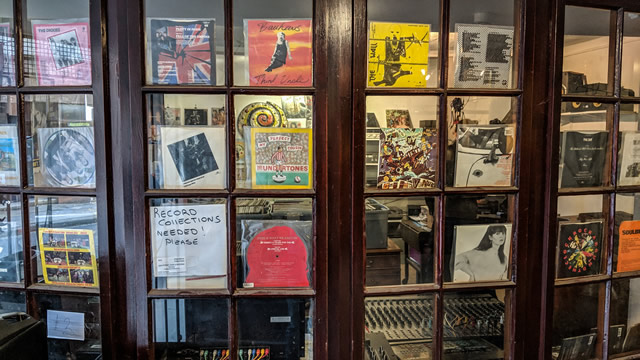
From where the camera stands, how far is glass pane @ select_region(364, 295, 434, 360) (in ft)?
4.94

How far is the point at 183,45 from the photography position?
1395 mm

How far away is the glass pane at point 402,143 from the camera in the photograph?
1419mm

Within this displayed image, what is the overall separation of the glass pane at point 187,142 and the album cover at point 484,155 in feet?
3.03

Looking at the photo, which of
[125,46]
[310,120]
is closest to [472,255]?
[310,120]

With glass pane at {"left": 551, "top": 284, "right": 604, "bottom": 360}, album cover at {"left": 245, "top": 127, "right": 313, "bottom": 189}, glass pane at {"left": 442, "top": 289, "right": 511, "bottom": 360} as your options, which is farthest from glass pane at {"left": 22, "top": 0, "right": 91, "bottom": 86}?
glass pane at {"left": 551, "top": 284, "right": 604, "bottom": 360}

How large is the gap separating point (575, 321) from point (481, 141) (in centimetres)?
92

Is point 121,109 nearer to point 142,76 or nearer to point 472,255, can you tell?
point 142,76

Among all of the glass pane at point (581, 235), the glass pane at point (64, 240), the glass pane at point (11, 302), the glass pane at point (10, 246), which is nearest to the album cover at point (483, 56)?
the glass pane at point (581, 235)

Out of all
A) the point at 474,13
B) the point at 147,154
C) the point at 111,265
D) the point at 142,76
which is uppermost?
the point at 474,13

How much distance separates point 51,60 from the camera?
1.43m

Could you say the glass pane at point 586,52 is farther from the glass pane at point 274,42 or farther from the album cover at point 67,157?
the album cover at point 67,157

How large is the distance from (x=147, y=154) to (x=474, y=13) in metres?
1.38

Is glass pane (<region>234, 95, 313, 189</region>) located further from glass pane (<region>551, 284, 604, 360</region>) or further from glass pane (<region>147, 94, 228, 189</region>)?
glass pane (<region>551, 284, 604, 360</region>)

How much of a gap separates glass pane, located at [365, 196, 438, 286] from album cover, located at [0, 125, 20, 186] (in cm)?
138
